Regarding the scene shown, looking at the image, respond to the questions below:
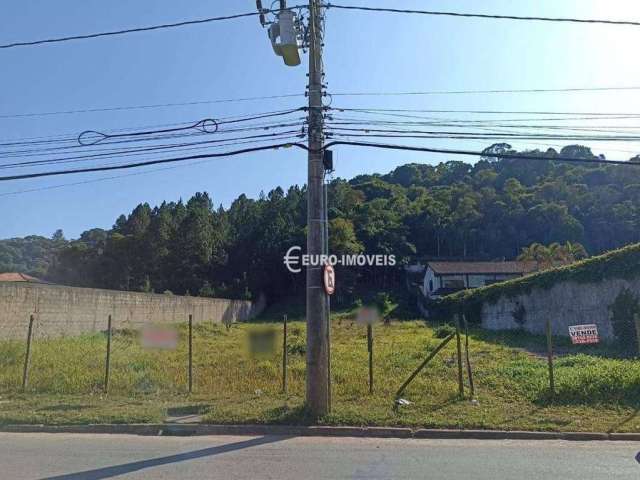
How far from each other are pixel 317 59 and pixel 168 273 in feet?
199

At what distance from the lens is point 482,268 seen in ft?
196

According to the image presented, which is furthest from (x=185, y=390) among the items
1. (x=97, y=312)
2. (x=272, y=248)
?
(x=272, y=248)

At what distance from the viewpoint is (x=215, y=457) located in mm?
7254

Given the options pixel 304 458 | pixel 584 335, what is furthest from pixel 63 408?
pixel 584 335

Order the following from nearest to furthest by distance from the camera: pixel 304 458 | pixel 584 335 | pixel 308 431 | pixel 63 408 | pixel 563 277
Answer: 1. pixel 304 458
2. pixel 308 431
3. pixel 63 408
4. pixel 584 335
5. pixel 563 277

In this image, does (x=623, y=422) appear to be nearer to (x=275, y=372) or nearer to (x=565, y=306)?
(x=275, y=372)

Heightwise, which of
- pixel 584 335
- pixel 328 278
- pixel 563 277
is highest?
pixel 563 277

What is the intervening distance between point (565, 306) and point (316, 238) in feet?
65.8

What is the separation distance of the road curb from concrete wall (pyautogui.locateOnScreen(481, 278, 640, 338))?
1510 centimetres

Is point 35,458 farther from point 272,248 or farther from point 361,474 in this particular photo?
point 272,248

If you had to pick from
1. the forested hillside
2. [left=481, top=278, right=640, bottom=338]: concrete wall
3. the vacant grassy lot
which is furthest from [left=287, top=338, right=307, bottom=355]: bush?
the forested hillside

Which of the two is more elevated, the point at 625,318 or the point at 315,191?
the point at 315,191

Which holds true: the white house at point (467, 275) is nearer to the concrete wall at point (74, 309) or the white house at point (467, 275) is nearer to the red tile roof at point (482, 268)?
the red tile roof at point (482, 268)

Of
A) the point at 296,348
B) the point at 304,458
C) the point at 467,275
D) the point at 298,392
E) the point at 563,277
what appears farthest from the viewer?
the point at 467,275
